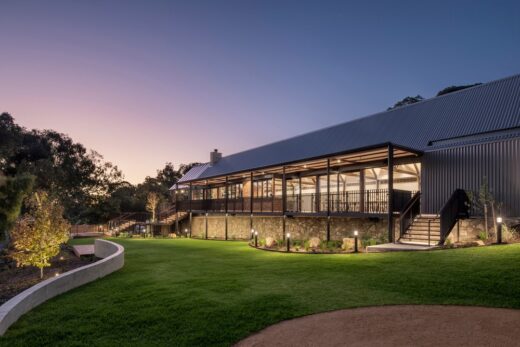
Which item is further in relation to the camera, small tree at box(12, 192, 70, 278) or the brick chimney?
the brick chimney

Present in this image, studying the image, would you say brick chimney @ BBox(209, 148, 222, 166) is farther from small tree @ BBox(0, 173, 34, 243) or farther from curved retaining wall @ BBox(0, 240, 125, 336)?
curved retaining wall @ BBox(0, 240, 125, 336)

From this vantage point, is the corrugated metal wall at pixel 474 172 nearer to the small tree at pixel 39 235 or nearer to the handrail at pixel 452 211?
the handrail at pixel 452 211

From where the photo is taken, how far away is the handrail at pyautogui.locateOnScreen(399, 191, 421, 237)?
15.6 meters

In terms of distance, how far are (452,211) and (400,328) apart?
33.0 ft

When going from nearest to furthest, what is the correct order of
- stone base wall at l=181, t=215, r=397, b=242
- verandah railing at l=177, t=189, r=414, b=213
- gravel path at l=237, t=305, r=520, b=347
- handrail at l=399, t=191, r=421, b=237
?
gravel path at l=237, t=305, r=520, b=347
handrail at l=399, t=191, r=421, b=237
verandah railing at l=177, t=189, r=414, b=213
stone base wall at l=181, t=215, r=397, b=242

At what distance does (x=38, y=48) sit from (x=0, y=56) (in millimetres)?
3402

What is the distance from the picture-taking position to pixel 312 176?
79.7 feet

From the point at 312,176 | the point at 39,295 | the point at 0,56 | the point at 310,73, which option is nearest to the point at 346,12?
the point at 310,73

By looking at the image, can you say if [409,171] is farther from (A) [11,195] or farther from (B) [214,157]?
(B) [214,157]

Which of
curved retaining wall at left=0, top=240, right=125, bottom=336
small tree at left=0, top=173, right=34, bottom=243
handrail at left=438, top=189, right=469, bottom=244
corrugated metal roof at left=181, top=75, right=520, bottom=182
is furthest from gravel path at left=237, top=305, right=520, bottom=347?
small tree at left=0, top=173, right=34, bottom=243

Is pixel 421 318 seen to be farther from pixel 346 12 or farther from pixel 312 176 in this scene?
pixel 346 12

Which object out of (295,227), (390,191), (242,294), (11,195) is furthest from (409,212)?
(11,195)

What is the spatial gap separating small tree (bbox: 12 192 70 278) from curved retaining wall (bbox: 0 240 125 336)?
7.56ft

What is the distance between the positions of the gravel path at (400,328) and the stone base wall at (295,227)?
942cm
